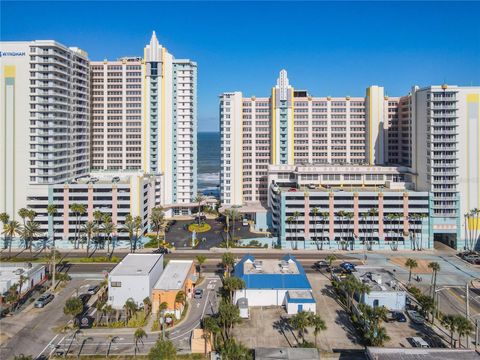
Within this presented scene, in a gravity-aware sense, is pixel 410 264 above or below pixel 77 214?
below

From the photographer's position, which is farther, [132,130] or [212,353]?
[132,130]

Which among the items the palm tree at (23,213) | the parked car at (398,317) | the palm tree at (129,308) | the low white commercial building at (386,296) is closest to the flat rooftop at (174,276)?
the palm tree at (129,308)

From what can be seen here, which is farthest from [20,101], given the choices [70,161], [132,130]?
[132,130]

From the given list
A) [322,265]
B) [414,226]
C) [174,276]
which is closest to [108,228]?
[174,276]

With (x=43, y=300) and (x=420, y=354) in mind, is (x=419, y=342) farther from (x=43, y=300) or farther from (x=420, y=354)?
(x=43, y=300)

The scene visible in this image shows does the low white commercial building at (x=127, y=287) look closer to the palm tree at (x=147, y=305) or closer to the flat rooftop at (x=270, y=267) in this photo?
the palm tree at (x=147, y=305)

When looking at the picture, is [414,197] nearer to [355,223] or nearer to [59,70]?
[355,223]
